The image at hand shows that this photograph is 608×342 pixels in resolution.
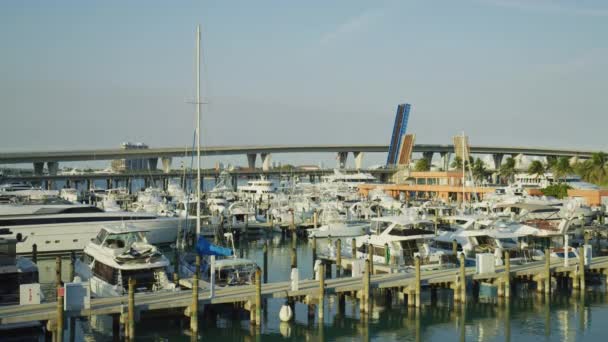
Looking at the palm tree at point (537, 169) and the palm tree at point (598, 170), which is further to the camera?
the palm tree at point (537, 169)

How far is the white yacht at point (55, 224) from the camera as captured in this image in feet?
133

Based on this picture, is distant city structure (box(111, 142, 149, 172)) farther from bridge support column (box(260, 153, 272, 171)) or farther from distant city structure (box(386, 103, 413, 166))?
distant city structure (box(386, 103, 413, 166))

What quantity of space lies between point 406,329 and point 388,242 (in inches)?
300

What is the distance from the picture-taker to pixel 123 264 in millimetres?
25047

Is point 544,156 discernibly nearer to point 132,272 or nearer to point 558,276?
point 558,276

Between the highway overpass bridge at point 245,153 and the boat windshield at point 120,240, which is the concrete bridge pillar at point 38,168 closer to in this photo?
the highway overpass bridge at point 245,153

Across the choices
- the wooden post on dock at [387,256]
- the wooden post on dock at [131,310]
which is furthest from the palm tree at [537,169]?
the wooden post on dock at [131,310]

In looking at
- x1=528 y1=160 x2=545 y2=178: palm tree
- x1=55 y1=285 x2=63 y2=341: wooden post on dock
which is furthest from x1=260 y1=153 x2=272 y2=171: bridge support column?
x1=55 y1=285 x2=63 y2=341: wooden post on dock

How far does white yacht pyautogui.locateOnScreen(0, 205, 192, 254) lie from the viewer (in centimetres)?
4053

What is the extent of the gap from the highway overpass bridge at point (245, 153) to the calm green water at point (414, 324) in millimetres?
69873

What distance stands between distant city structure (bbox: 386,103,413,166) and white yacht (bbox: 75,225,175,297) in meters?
118

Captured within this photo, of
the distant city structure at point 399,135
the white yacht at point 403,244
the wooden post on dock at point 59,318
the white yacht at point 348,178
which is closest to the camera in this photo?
the wooden post on dock at point 59,318

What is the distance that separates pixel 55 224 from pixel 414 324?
25348 millimetres

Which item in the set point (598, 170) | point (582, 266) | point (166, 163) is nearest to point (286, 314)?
point (582, 266)
